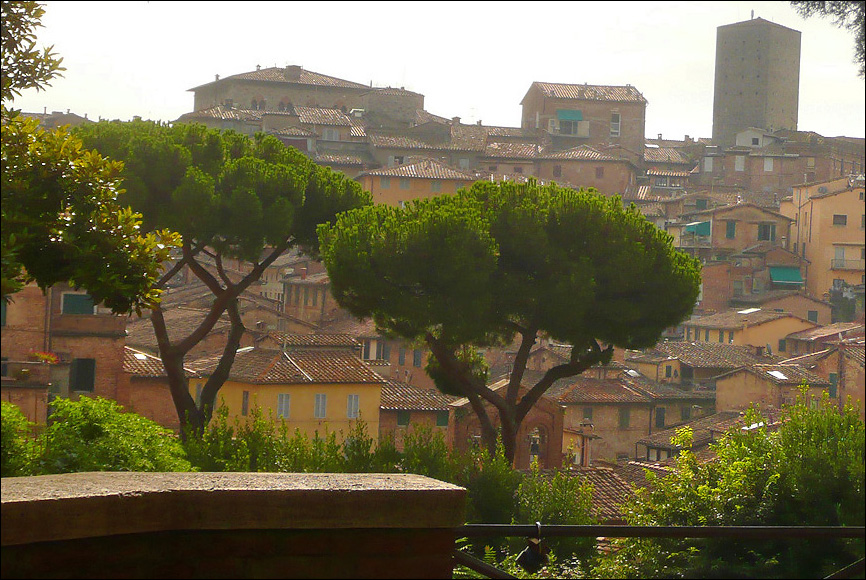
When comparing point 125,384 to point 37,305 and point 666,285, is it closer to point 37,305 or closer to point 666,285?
point 37,305

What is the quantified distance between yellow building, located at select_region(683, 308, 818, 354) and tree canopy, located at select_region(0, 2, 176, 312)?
3113cm

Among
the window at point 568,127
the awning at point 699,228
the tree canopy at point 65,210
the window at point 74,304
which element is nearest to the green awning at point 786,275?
the awning at point 699,228

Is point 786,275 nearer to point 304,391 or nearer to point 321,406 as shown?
point 321,406

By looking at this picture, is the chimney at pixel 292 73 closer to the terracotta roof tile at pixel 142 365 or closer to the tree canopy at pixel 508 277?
the terracotta roof tile at pixel 142 365

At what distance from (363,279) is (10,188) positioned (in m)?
10.4

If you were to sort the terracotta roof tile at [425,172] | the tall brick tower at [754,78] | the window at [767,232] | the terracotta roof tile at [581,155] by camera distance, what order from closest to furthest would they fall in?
the window at [767,232] → the terracotta roof tile at [425,172] → the terracotta roof tile at [581,155] → the tall brick tower at [754,78]

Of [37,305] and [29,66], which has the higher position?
[29,66]

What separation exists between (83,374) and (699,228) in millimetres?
26651

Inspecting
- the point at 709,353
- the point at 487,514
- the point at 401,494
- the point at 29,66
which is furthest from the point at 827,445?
the point at 709,353

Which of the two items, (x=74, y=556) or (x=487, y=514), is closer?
(x=74, y=556)

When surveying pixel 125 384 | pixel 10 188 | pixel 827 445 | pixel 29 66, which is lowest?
pixel 125 384

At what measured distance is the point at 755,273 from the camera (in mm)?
40406

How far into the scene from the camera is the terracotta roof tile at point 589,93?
57.6 meters

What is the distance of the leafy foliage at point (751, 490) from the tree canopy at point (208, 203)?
6588 millimetres
